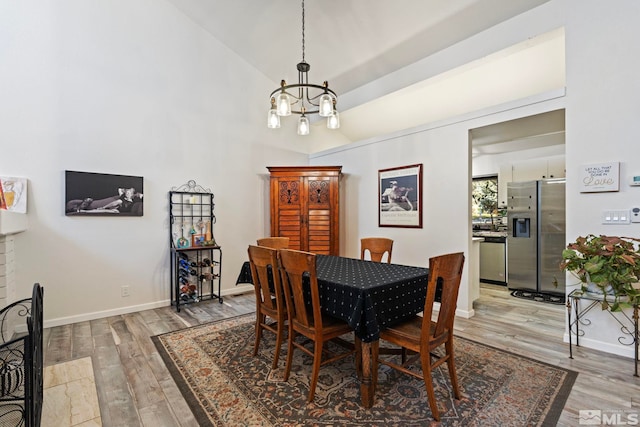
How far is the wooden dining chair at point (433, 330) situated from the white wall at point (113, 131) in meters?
3.38

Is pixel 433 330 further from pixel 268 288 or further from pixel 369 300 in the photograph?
pixel 268 288

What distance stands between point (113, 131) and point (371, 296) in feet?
12.2

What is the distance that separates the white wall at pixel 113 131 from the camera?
3.27m

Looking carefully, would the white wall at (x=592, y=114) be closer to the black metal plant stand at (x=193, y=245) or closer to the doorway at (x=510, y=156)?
the doorway at (x=510, y=156)

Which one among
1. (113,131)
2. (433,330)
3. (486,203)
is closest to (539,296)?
(486,203)

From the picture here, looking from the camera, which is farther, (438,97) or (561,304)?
(438,97)

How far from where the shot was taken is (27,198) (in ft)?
10.6

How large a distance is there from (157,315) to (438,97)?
4.75 meters

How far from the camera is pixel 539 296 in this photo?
4.51 meters

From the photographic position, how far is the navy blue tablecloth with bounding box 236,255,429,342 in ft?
5.98

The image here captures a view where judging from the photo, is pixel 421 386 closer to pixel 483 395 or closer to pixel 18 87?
pixel 483 395

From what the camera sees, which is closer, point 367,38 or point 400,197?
point 367,38

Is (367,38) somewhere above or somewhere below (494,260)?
above

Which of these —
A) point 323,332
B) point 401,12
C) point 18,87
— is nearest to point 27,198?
point 18,87
